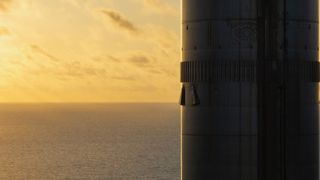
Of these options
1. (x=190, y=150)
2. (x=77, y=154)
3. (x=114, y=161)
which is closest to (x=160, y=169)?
(x=114, y=161)

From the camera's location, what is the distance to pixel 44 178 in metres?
137

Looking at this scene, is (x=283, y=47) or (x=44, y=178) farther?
(x=44, y=178)

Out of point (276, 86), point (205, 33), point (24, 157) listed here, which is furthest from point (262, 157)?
point (24, 157)

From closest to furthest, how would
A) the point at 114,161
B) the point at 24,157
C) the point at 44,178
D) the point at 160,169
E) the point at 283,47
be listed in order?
the point at 283,47
the point at 44,178
the point at 160,169
the point at 114,161
the point at 24,157

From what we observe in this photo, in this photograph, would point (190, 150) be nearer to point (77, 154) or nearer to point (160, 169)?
point (160, 169)

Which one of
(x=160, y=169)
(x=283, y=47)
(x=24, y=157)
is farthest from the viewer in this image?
(x=24, y=157)

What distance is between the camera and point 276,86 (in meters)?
29.9

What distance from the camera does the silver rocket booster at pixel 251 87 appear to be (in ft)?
98.1

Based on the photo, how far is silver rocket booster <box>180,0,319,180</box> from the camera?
2991 cm

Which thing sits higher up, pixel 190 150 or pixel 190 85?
pixel 190 85

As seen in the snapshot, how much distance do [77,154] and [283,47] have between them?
161 metres

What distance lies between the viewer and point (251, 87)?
3008cm

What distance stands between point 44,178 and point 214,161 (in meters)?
110

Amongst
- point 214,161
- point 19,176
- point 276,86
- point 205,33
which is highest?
point 205,33
